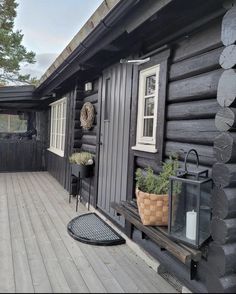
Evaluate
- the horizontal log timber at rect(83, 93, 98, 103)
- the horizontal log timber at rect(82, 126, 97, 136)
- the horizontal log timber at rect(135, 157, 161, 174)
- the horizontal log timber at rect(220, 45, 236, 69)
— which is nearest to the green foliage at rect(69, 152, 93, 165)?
the horizontal log timber at rect(82, 126, 97, 136)

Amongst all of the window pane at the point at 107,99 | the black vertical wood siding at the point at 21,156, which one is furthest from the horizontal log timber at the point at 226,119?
the black vertical wood siding at the point at 21,156

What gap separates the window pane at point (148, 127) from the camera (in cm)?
294

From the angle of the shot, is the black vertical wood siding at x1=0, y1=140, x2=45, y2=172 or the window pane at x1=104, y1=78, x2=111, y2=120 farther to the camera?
the black vertical wood siding at x1=0, y1=140, x2=45, y2=172

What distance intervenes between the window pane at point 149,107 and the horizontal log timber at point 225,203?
1.29 meters

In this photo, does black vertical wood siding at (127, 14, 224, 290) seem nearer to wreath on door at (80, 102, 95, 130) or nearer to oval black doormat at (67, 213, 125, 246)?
oval black doormat at (67, 213, 125, 246)

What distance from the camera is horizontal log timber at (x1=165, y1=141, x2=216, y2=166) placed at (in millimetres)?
2090

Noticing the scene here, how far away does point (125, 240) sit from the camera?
3125 mm

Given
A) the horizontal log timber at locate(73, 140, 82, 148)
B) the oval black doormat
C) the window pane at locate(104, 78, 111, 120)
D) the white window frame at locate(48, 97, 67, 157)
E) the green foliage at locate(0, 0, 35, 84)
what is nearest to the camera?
the oval black doormat

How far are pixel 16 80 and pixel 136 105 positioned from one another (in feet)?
48.4

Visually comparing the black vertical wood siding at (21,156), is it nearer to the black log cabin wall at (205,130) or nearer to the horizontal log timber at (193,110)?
the black log cabin wall at (205,130)

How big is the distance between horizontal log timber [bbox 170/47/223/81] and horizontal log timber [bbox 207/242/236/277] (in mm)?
1192

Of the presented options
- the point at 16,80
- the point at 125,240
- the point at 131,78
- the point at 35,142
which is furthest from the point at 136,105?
the point at 16,80

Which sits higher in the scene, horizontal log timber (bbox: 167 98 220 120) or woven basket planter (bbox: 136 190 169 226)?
horizontal log timber (bbox: 167 98 220 120)

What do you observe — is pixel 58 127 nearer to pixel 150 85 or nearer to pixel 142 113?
pixel 142 113
